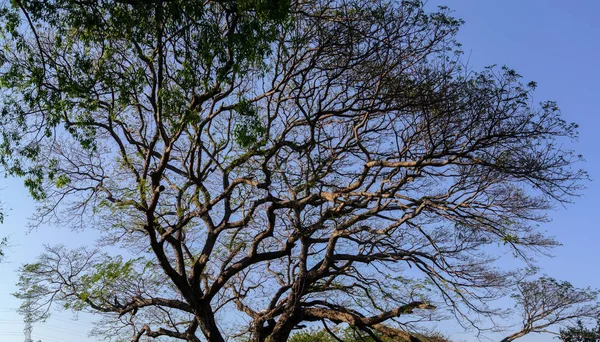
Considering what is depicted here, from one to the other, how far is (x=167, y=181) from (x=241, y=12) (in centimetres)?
558

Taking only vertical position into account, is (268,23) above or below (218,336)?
above

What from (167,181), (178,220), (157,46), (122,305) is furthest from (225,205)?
(157,46)

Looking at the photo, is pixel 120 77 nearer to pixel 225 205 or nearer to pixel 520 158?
pixel 225 205

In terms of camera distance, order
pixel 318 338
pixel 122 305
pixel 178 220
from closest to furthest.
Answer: pixel 178 220 < pixel 122 305 < pixel 318 338

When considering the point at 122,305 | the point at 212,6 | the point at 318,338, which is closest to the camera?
the point at 212,6

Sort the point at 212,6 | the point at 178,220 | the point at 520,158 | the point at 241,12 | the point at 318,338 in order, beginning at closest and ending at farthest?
the point at 241,12 → the point at 212,6 → the point at 520,158 → the point at 178,220 → the point at 318,338

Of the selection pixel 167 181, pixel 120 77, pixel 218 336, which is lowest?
pixel 218 336

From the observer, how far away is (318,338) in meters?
14.7

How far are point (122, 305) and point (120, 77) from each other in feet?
17.4

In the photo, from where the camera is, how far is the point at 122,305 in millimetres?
10758

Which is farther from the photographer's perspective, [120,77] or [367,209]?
[367,209]

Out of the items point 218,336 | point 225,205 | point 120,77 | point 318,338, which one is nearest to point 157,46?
point 120,77

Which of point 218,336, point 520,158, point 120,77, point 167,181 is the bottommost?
point 218,336

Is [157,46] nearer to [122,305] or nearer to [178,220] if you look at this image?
[178,220]
